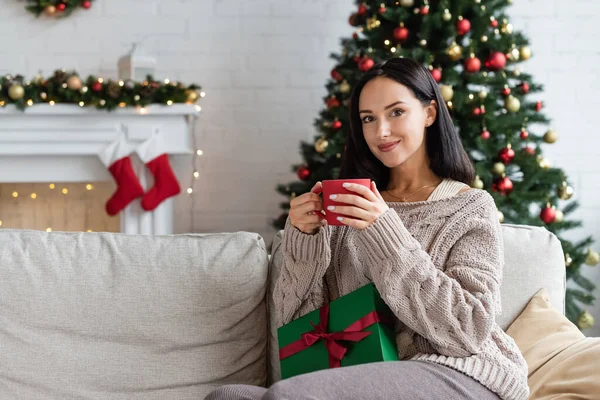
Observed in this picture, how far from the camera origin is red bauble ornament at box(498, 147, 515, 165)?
275 centimetres

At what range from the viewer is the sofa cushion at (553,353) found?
1.51 m

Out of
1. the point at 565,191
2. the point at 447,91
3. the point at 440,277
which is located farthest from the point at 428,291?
the point at 565,191

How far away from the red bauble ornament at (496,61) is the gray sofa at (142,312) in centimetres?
111

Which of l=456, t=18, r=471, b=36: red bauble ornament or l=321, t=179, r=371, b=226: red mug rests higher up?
l=456, t=18, r=471, b=36: red bauble ornament

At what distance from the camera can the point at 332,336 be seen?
1544 millimetres

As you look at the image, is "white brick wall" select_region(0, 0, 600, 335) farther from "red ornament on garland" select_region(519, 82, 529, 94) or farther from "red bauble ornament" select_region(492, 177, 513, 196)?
"red bauble ornament" select_region(492, 177, 513, 196)

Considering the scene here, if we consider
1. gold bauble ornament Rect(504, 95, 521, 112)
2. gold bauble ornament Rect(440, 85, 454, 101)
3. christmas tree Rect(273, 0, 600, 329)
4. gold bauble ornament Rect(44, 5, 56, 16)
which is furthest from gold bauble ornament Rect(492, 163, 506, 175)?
gold bauble ornament Rect(44, 5, 56, 16)

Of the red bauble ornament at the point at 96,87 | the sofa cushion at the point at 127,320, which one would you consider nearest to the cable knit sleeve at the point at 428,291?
the sofa cushion at the point at 127,320

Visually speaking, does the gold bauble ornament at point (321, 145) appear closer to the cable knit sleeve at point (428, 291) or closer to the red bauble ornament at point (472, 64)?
the red bauble ornament at point (472, 64)

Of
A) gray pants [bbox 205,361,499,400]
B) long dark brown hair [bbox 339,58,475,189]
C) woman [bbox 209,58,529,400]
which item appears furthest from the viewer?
long dark brown hair [bbox 339,58,475,189]

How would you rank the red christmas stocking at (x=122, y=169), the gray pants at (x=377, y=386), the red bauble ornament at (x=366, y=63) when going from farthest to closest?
1. the red christmas stocking at (x=122, y=169)
2. the red bauble ornament at (x=366, y=63)
3. the gray pants at (x=377, y=386)

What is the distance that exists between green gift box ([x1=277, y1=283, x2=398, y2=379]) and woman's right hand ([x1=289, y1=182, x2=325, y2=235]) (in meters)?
0.19

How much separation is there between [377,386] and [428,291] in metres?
0.24

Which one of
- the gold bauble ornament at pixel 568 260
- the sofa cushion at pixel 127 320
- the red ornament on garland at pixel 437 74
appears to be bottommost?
the gold bauble ornament at pixel 568 260
